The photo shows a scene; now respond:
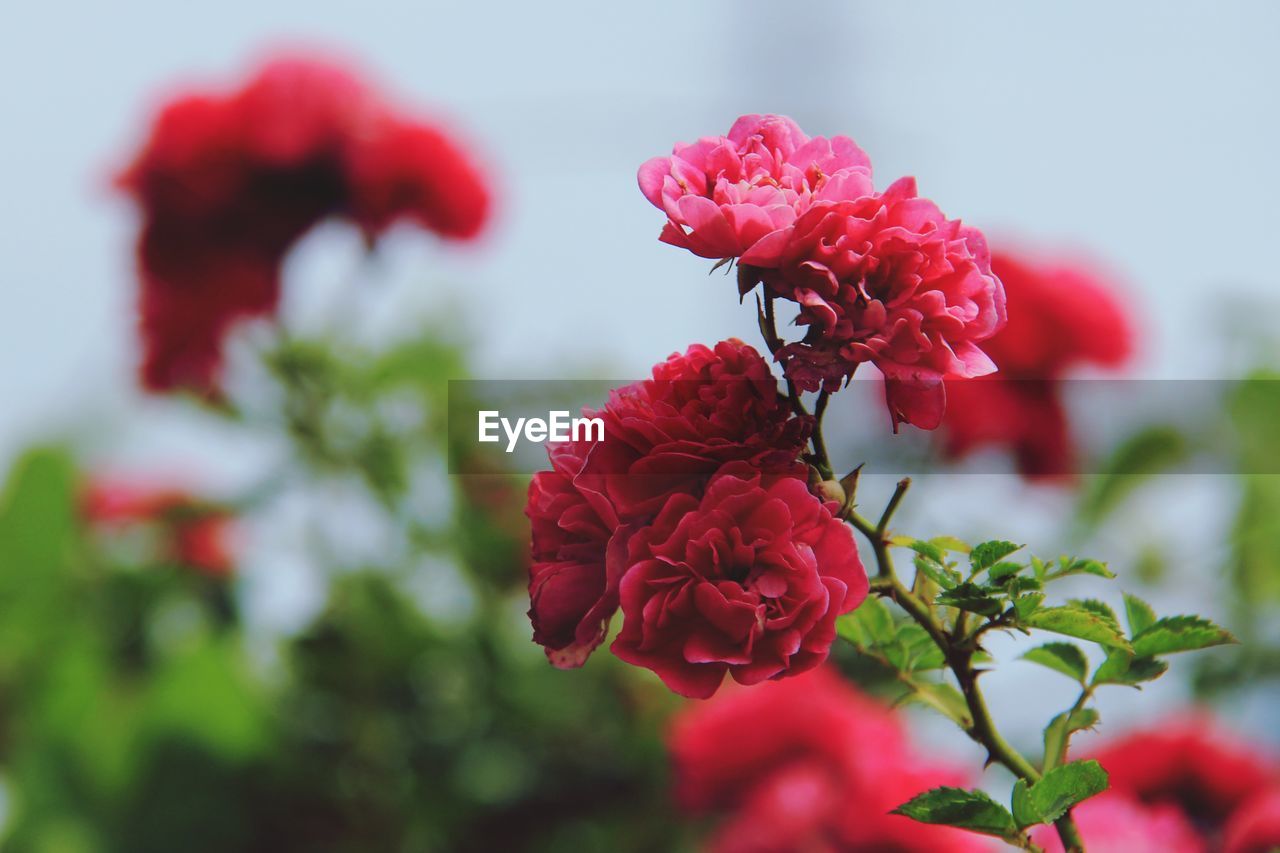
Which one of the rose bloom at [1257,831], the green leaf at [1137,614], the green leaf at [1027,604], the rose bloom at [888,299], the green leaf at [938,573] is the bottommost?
the rose bloom at [1257,831]

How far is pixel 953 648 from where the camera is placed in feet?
0.94

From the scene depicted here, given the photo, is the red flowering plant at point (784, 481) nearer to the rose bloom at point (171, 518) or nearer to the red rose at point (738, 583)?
the red rose at point (738, 583)

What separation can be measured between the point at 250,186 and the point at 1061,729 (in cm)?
76

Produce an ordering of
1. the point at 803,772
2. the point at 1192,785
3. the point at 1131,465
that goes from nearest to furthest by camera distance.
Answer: the point at 1192,785
the point at 803,772
the point at 1131,465

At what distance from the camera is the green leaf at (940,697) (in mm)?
315

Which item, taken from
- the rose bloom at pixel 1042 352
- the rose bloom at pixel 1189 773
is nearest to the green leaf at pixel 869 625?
the rose bloom at pixel 1189 773

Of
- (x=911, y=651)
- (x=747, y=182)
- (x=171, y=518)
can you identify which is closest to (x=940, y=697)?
(x=911, y=651)

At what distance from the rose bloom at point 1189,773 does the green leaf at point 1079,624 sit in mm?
260

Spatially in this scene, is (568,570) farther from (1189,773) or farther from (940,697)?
(1189,773)

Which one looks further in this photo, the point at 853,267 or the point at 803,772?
the point at 803,772

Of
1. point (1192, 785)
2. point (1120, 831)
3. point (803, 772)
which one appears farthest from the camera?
point (803, 772)

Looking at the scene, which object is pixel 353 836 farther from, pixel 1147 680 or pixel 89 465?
pixel 1147 680

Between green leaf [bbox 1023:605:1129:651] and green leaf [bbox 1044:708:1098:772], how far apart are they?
3 centimetres

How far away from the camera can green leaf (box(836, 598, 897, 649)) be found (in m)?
0.33
